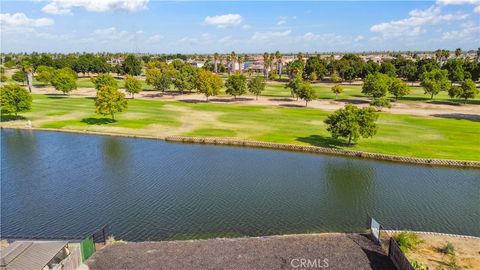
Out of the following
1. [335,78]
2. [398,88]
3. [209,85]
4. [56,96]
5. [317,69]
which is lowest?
[56,96]

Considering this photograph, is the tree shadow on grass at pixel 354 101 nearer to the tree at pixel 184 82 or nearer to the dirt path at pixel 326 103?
the dirt path at pixel 326 103

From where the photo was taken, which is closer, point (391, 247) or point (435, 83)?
point (391, 247)

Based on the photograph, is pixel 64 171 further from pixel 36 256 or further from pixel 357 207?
pixel 357 207

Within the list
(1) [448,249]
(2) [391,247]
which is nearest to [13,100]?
(2) [391,247]

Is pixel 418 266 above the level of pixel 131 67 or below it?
below

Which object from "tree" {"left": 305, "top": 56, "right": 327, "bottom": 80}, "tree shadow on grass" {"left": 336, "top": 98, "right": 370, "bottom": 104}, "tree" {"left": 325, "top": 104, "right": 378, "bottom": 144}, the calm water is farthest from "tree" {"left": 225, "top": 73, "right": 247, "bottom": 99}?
"tree" {"left": 305, "top": 56, "right": 327, "bottom": 80}

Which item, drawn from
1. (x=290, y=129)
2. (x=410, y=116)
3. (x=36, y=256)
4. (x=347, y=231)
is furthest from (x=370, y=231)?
Answer: (x=410, y=116)

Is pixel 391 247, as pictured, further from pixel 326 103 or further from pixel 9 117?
pixel 9 117
